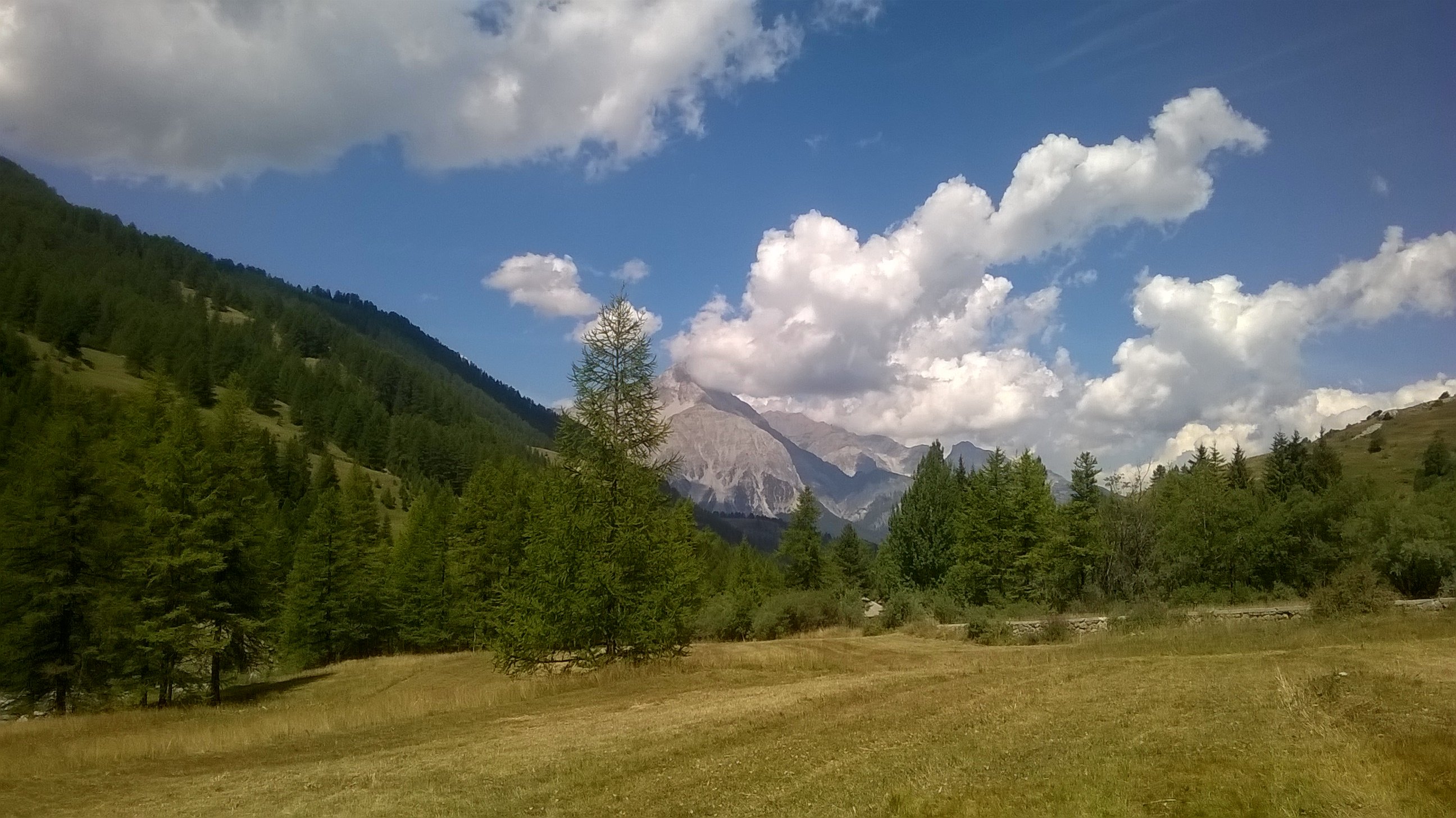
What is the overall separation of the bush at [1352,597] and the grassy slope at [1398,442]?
85101 mm

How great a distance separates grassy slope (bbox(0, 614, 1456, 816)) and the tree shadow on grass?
53.7 ft

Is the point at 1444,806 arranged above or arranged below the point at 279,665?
above

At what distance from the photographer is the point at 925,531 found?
244 ft

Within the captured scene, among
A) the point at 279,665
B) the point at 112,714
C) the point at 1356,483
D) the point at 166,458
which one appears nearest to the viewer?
the point at 112,714

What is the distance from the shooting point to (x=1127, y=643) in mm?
29312

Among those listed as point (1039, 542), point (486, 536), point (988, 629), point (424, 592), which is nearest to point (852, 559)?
point (1039, 542)

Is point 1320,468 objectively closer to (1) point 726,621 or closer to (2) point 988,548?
(2) point 988,548

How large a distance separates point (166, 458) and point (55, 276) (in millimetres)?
180928

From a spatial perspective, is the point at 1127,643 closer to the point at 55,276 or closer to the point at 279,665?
the point at 279,665

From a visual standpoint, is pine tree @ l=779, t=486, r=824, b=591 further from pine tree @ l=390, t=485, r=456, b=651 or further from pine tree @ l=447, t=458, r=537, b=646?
pine tree @ l=390, t=485, r=456, b=651

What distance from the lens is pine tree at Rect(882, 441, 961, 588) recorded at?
240ft

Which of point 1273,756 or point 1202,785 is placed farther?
point 1273,756

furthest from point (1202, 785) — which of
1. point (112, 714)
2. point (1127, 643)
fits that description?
point (112, 714)

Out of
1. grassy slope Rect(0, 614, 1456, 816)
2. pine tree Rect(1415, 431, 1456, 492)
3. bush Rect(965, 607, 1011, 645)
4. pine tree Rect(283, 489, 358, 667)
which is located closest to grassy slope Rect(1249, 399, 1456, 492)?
pine tree Rect(1415, 431, 1456, 492)
